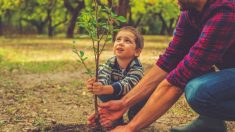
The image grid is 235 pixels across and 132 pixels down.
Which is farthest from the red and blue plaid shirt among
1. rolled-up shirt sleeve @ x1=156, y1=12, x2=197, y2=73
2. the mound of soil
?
the mound of soil

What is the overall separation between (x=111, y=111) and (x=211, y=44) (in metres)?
1.14

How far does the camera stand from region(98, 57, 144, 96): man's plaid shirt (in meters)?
4.93

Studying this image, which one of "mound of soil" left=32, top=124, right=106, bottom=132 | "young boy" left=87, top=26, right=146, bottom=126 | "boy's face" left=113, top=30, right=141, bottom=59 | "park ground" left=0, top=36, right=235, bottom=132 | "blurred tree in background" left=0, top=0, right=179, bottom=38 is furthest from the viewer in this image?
"blurred tree in background" left=0, top=0, right=179, bottom=38

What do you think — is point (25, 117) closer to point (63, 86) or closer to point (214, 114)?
point (214, 114)

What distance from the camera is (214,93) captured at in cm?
407

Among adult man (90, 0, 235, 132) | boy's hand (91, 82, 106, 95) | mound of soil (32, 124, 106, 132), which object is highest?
adult man (90, 0, 235, 132)

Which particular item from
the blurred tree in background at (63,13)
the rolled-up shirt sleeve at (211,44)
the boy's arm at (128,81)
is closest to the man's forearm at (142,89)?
the boy's arm at (128,81)

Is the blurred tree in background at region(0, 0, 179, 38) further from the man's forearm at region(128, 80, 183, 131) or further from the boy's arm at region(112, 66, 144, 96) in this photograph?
the man's forearm at region(128, 80, 183, 131)

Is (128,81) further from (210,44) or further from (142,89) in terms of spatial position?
(210,44)

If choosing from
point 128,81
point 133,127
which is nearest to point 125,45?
point 128,81

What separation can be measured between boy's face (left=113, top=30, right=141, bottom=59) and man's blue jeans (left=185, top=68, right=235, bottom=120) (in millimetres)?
1110

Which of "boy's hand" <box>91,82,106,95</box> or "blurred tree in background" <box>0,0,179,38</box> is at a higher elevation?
"boy's hand" <box>91,82,106,95</box>

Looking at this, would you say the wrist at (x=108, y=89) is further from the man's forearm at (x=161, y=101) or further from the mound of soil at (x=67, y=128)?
the man's forearm at (x=161, y=101)

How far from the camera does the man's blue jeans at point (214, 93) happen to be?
4.07 meters
